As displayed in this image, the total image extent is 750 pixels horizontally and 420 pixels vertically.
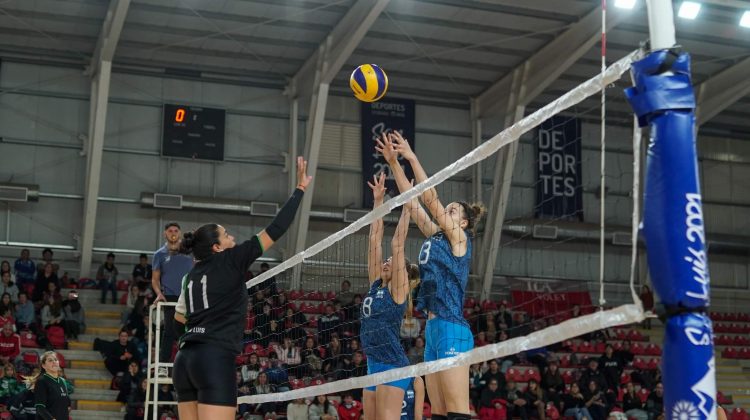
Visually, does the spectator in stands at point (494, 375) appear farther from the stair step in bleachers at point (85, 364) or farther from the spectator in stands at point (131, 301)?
the stair step in bleachers at point (85, 364)

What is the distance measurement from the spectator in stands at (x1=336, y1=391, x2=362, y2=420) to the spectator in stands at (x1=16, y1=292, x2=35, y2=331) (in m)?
7.22

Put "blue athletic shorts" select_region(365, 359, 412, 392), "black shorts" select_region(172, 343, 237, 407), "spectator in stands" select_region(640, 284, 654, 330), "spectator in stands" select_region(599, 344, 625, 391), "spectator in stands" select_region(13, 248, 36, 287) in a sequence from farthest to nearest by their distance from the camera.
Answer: "spectator in stands" select_region(13, 248, 36, 287), "spectator in stands" select_region(599, 344, 625, 391), "blue athletic shorts" select_region(365, 359, 412, 392), "black shorts" select_region(172, 343, 237, 407), "spectator in stands" select_region(640, 284, 654, 330)

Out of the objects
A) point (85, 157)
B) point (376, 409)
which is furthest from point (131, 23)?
point (376, 409)

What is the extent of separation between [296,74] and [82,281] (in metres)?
7.82

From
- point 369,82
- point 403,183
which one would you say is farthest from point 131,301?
point 403,183

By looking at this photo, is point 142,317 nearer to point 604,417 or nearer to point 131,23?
point 131,23

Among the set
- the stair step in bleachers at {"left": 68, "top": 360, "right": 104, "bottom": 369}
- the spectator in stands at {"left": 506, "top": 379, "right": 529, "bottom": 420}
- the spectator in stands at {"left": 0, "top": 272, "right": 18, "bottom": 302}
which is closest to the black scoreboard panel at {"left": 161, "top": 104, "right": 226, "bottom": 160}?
the spectator in stands at {"left": 0, "top": 272, "right": 18, "bottom": 302}

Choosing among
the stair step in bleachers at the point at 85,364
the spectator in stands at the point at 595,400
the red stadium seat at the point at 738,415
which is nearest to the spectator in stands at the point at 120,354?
the stair step in bleachers at the point at 85,364

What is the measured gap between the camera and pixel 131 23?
23.6m

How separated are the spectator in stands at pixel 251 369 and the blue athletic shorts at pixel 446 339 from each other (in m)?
8.09

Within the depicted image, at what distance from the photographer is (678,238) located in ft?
14.5

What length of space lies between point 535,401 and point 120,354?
885 centimetres

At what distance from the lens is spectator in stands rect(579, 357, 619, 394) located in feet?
72.9

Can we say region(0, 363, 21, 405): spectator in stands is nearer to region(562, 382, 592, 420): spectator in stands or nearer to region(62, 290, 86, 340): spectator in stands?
region(62, 290, 86, 340): spectator in stands
